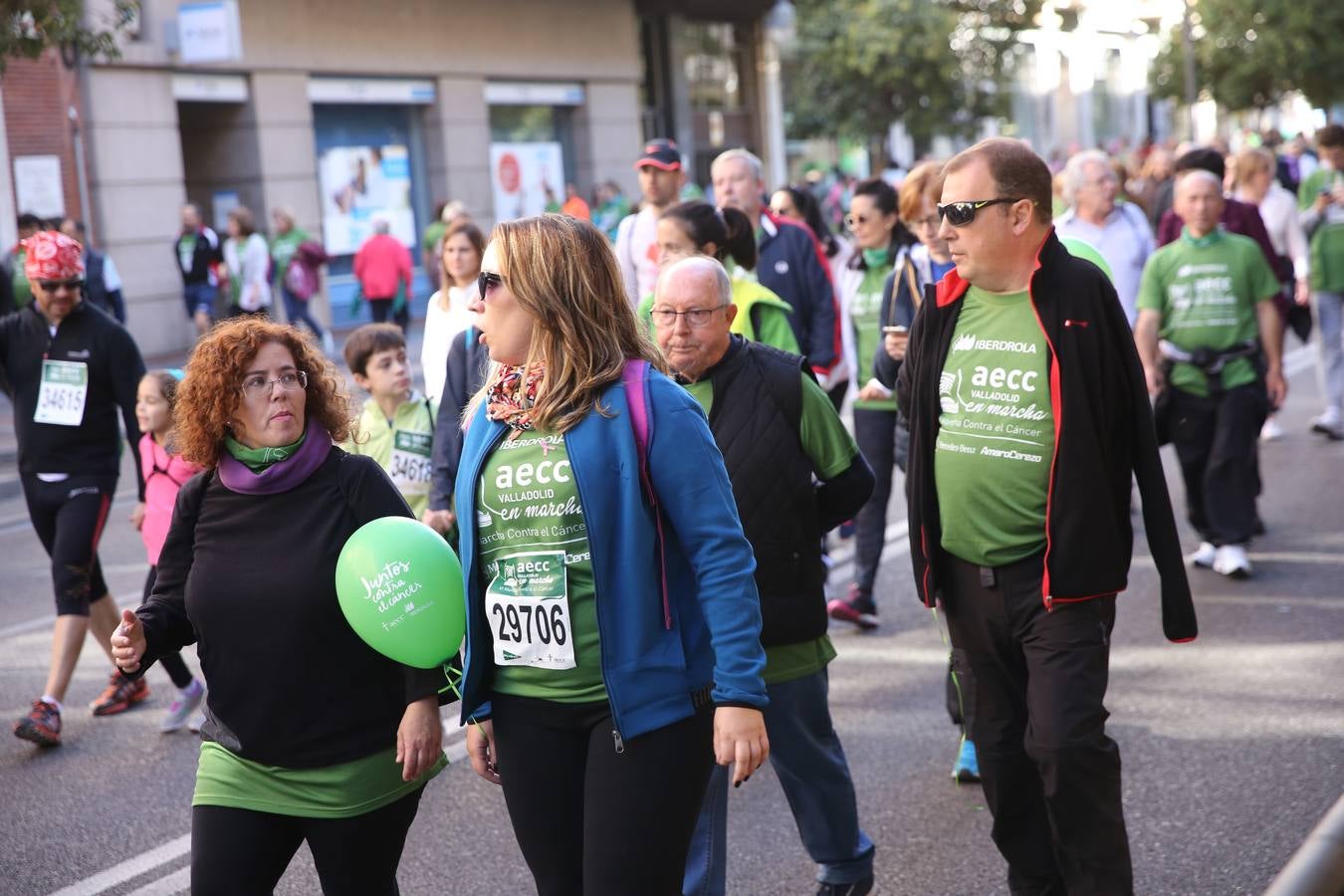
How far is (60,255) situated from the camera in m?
6.29

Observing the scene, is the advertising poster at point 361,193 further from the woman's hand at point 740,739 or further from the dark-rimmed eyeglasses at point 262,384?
the woman's hand at point 740,739

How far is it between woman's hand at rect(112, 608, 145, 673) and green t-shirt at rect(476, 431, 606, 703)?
87cm

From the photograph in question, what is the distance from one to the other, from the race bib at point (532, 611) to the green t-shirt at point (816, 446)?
4.09ft

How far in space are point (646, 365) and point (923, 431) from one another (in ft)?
3.75

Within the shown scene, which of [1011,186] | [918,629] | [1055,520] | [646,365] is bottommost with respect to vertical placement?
[918,629]

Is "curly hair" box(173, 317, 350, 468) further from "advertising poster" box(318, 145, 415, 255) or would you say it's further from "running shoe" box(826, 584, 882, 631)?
"advertising poster" box(318, 145, 415, 255)

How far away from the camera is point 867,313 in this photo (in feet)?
24.6

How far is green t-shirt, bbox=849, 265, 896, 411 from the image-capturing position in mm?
7438

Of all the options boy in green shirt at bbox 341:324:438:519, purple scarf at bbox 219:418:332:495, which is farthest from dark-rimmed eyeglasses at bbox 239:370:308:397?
boy in green shirt at bbox 341:324:438:519

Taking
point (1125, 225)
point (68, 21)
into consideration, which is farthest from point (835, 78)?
point (1125, 225)

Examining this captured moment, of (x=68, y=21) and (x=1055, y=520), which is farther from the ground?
(x=68, y=21)

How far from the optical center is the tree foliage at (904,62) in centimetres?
3388

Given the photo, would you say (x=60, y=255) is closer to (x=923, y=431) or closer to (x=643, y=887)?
(x=923, y=431)

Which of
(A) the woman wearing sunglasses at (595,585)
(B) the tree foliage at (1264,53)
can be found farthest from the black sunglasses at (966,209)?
(B) the tree foliage at (1264,53)
